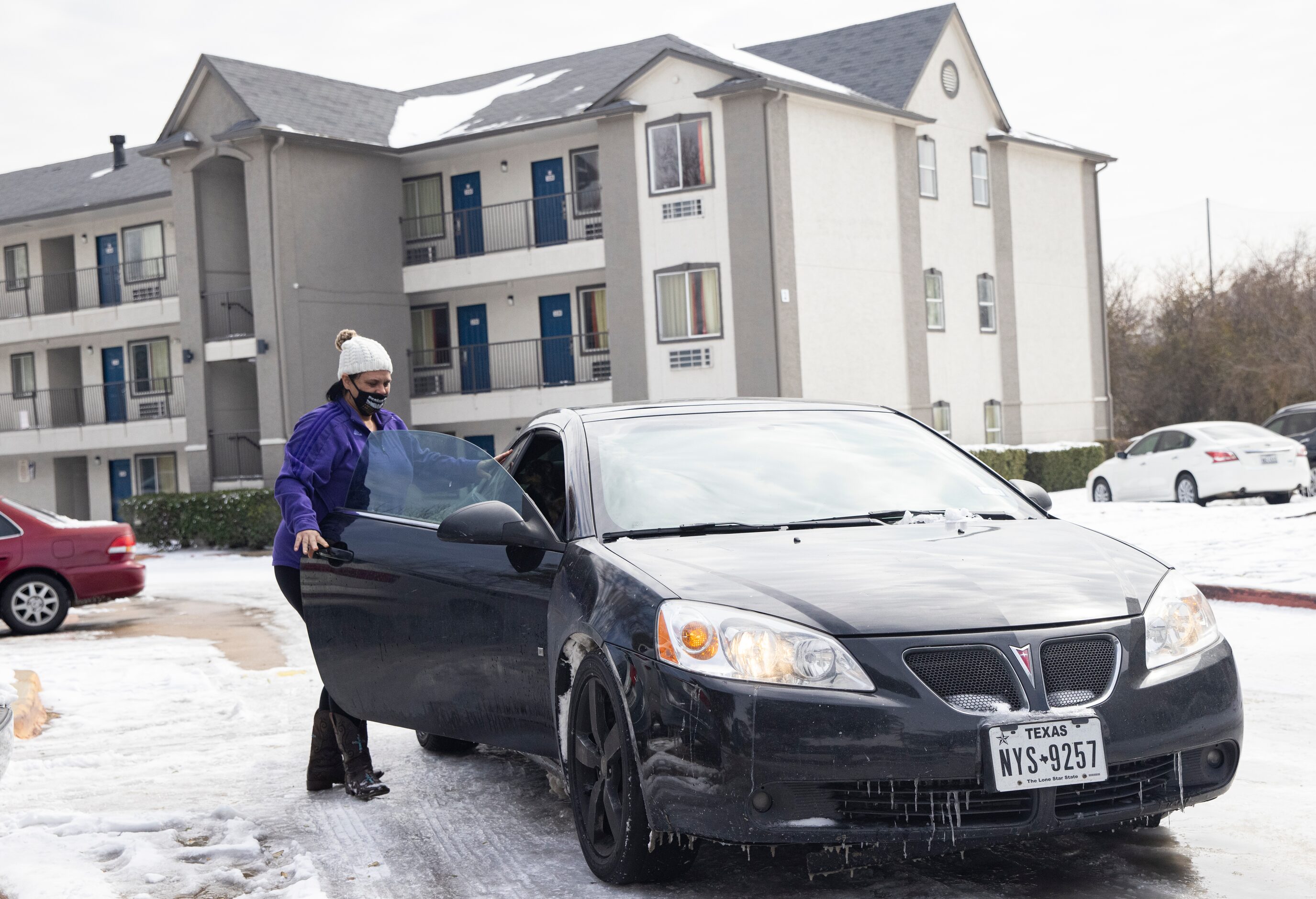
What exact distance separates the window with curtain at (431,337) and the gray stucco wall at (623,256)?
19.4 ft

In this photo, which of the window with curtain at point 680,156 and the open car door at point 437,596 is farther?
the window with curtain at point 680,156

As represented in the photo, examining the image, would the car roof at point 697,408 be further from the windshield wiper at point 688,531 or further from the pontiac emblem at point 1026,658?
the pontiac emblem at point 1026,658

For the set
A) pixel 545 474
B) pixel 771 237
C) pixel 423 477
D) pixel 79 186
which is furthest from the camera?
pixel 79 186

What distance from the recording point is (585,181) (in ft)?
108

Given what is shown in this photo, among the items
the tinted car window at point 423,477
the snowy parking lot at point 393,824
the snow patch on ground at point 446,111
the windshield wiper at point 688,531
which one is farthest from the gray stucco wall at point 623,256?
the windshield wiper at point 688,531

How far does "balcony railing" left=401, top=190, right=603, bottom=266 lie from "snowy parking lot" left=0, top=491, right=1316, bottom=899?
23099mm

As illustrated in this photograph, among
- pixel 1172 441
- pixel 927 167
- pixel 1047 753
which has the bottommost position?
pixel 1047 753

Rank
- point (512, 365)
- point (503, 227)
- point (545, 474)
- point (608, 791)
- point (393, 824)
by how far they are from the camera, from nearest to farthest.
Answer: point (608, 791) < point (393, 824) < point (545, 474) < point (503, 227) < point (512, 365)

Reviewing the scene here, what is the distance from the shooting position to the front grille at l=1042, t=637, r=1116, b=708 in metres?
3.99

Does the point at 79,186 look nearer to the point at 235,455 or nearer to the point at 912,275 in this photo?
the point at 235,455

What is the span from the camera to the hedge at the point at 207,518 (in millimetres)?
29656

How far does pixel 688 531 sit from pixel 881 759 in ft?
4.19

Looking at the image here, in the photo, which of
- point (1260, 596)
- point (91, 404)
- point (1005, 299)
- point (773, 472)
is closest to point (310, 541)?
point (773, 472)

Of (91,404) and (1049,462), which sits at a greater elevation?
(91,404)
